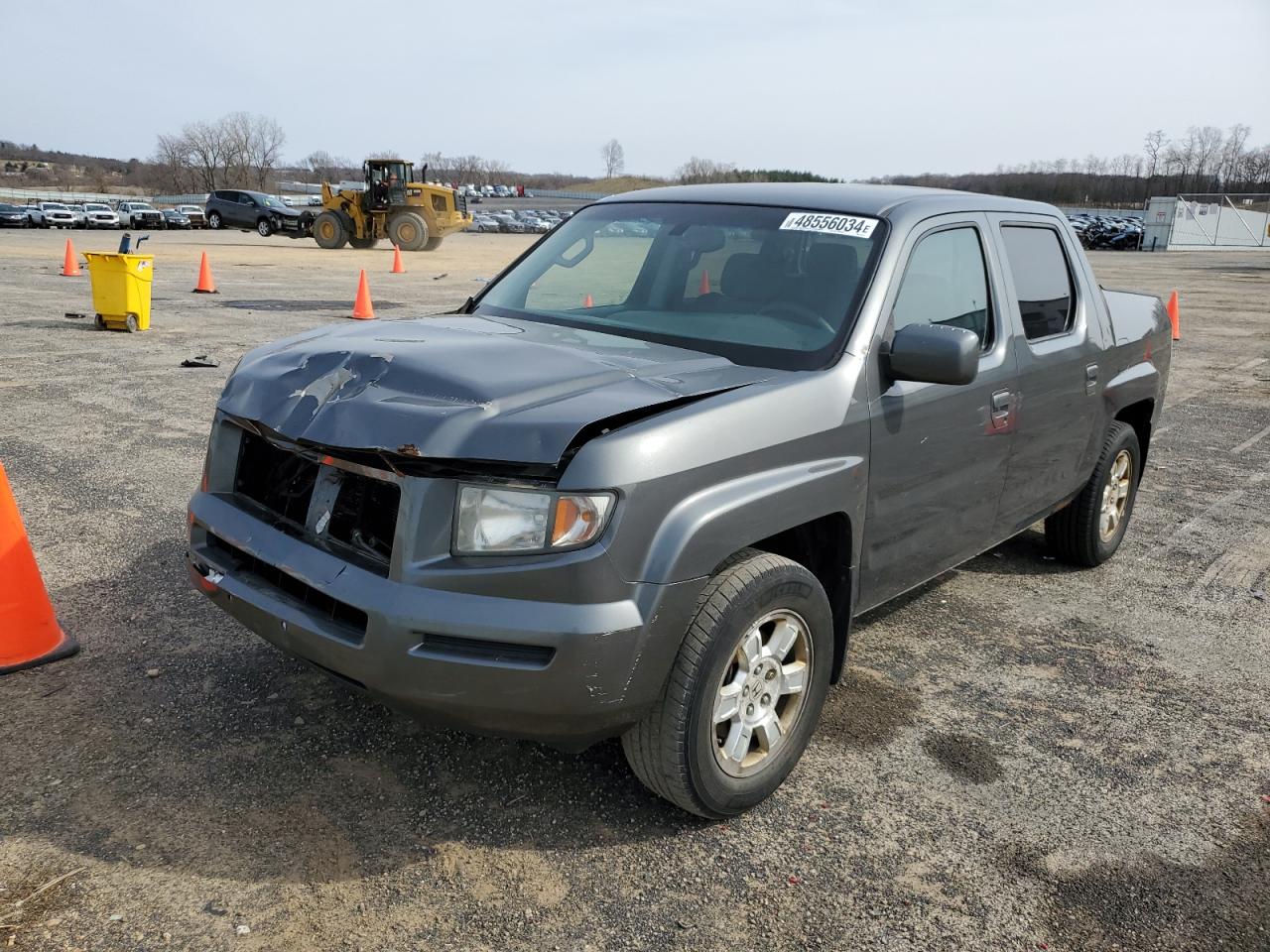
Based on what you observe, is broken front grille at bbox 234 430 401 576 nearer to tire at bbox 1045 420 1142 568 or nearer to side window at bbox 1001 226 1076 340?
side window at bbox 1001 226 1076 340

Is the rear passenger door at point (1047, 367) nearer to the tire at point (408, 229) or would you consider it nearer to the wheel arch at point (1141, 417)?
the wheel arch at point (1141, 417)

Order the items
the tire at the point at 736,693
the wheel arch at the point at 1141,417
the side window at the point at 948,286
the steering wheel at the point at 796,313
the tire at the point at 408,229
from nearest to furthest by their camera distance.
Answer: the tire at the point at 736,693, the steering wheel at the point at 796,313, the side window at the point at 948,286, the wheel arch at the point at 1141,417, the tire at the point at 408,229

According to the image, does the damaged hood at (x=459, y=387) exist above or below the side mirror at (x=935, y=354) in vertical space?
below

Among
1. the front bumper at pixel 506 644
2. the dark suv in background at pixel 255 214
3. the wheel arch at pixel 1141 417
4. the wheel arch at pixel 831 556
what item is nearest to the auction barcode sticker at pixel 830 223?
the wheel arch at pixel 831 556

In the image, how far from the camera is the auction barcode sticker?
3.67 meters

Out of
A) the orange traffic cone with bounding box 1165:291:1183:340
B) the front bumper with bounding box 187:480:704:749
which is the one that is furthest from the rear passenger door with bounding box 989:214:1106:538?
the orange traffic cone with bounding box 1165:291:1183:340

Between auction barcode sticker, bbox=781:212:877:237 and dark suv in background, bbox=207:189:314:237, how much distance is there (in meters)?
37.9

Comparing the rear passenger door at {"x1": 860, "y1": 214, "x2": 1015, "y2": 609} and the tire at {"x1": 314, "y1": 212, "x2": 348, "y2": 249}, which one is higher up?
the tire at {"x1": 314, "y1": 212, "x2": 348, "y2": 249}

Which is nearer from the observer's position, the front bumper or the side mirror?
the front bumper

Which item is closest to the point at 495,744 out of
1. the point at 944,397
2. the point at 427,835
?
the point at 427,835

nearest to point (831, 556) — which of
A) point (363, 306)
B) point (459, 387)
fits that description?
point (459, 387)

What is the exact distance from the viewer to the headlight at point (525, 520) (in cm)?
258

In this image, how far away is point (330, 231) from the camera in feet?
112

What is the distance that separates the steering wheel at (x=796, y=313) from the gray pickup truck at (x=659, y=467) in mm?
10
